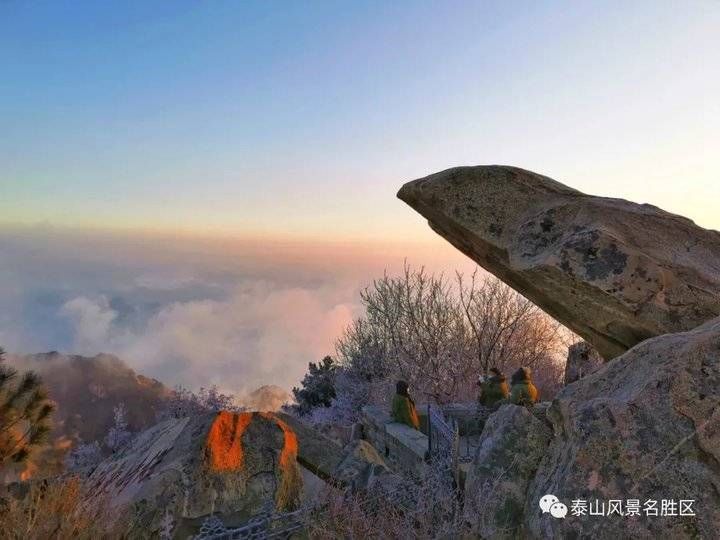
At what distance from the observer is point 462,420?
14.1 metres

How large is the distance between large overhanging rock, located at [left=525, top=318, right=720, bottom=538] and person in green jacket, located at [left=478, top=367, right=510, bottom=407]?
10080 mm

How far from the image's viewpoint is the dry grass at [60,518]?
4.19m

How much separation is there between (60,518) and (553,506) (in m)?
3.55

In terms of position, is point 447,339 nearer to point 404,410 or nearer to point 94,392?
point 404,410

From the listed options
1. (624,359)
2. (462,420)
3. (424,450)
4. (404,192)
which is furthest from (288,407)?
(624,359)

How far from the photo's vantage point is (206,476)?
5832 mm

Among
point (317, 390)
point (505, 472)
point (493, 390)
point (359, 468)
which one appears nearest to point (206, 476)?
point (359, 468)

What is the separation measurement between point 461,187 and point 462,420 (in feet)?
28.8

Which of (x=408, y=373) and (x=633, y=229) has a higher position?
(x=633, y=229)

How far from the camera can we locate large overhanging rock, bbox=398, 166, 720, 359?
571 cm

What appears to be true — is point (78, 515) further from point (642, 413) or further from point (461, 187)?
point (461, 187)

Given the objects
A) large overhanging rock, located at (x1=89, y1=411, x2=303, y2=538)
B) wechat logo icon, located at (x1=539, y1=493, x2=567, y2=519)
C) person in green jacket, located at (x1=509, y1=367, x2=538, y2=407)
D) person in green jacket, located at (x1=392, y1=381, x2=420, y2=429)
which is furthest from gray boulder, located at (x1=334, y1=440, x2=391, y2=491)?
person in green jacket, located at (x1=392, y1=381, x2=420, y2=429)

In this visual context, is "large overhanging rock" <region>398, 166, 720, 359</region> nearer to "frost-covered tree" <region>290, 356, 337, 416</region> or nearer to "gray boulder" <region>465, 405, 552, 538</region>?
"gray boulder" <region>465, 405, 552, 538</region>

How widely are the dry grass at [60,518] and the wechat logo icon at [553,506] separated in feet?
10.5
